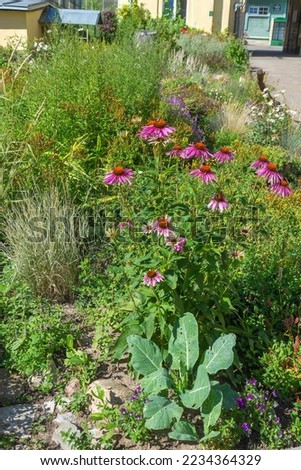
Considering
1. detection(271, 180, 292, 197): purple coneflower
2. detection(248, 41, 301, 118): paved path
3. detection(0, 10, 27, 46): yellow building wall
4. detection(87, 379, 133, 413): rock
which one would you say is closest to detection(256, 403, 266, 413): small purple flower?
detection(87, 379, 133, 413): rock

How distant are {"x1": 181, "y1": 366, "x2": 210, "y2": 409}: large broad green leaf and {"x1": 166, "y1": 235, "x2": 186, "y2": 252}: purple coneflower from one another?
0.58 m

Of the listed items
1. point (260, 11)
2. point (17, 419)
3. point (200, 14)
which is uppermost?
point (260, 11)

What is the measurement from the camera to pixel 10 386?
2996 millimetres

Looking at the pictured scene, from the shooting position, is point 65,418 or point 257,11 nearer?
point 65,418

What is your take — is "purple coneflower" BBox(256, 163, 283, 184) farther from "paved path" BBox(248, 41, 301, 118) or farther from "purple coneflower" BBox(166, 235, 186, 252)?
"paved path" BBox(248, 41, 301, 118)

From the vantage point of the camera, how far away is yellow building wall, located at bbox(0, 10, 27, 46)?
47.0ft

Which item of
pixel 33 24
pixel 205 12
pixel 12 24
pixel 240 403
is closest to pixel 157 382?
pixel 240 403

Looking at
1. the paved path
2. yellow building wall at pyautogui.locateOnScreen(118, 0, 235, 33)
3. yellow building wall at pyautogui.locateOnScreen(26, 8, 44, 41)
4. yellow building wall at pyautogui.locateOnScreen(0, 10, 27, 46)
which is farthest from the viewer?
yellow building wall at pyautogui.locateOnScreen(118, 0, 235, 33)

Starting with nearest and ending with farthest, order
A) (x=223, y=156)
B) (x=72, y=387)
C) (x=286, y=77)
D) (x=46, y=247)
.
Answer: (x=223, y=156) → (x=72, y=387) → (x=46, y=247) → (x=286, y=77)

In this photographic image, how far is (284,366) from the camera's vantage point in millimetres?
2945

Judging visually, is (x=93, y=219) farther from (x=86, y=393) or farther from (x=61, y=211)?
(x=86, y=393)

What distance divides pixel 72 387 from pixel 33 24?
46.3 ft

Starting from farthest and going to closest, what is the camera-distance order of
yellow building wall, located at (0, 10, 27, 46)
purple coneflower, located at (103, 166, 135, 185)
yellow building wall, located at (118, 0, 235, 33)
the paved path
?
1. yellow building wall, located at (118, 0, 235, 33)
2. yellow building wall, located at (0, 10, 27, 46)
3. the paved path
4. purple coneflower, located at (103, 166, 135, 185)

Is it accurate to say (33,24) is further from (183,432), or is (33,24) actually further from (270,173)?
(183,432)
